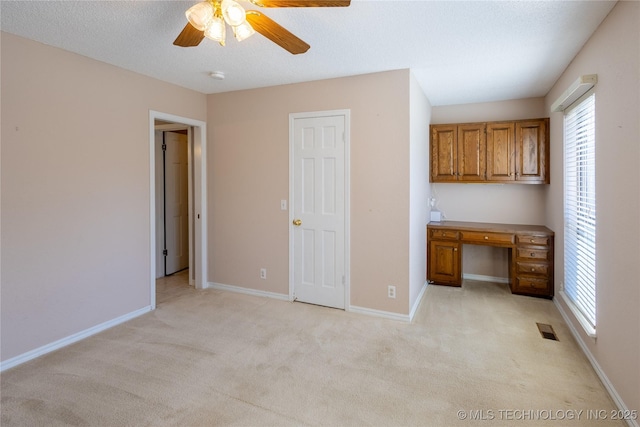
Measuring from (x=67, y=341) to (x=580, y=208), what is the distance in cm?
458

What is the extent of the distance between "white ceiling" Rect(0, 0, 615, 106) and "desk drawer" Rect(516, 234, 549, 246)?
173 cm

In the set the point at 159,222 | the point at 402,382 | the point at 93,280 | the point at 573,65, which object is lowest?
the point at 402,382

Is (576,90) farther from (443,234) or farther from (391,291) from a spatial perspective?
(391,291)

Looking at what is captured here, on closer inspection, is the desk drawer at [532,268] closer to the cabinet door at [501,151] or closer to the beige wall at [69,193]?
the cabinet door at [501,151]

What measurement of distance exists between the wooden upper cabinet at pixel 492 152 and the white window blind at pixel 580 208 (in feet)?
2.39

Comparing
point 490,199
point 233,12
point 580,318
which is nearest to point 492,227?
point 490,199

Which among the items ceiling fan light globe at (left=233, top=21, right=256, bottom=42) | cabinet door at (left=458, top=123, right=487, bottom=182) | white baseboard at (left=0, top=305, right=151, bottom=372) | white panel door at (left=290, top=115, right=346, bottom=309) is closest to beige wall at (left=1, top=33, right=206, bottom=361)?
white baseboard at (left=0, top=305, right=151, bottom=372)

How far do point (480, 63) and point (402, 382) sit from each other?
2.82 m

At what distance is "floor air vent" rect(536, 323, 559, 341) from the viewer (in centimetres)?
288

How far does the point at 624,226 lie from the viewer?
1.94m

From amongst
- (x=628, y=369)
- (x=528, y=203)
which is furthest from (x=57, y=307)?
(x=528, y=203)

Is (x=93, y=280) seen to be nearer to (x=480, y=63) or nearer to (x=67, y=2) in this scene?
(x=67, y=2)

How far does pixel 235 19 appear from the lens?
1734mm

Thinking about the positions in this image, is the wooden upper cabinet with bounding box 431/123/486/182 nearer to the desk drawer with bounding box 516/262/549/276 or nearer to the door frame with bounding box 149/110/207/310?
the desk drawer with bounding box 516/262/549/276
